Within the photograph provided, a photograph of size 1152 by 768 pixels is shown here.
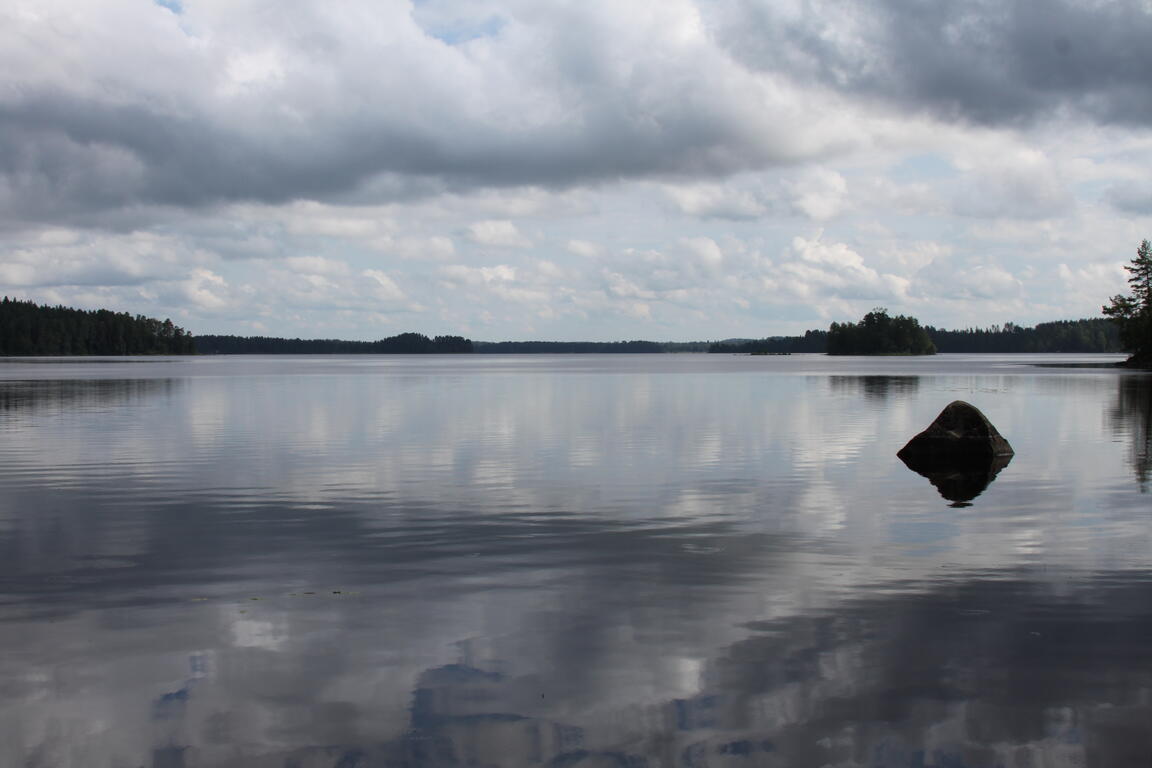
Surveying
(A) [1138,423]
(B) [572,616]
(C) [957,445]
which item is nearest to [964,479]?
(C) [957,445]

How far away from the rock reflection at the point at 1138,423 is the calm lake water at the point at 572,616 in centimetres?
76

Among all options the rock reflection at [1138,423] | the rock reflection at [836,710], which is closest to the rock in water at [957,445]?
the rock reflection at [1138,423]

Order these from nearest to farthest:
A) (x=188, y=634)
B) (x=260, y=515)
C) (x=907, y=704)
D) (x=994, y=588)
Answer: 1. (x=907, y=704)
2. (x=188, y=634)
3. (x=994, y=588)
4. (x=260, y=515)

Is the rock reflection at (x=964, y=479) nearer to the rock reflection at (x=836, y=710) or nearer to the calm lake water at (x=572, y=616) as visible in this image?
the calm lake water at (x=572, y=616)

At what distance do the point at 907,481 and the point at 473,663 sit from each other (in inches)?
701

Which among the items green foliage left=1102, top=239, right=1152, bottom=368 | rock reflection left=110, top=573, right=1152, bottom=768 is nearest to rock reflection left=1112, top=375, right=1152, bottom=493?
rock reflection left=110, top=573, right=1152, bottom=768

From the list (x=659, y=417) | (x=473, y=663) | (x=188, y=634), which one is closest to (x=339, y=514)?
(x=188, y=634)

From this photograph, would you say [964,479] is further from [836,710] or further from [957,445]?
[836,710]

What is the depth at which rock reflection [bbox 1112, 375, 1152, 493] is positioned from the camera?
27.6 metres

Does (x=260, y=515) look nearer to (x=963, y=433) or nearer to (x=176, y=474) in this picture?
(x=176, y=474)

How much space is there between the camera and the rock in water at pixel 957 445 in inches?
1149

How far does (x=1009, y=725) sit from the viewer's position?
329 inches

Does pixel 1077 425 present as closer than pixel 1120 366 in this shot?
Yes

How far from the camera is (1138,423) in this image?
43.1 m
